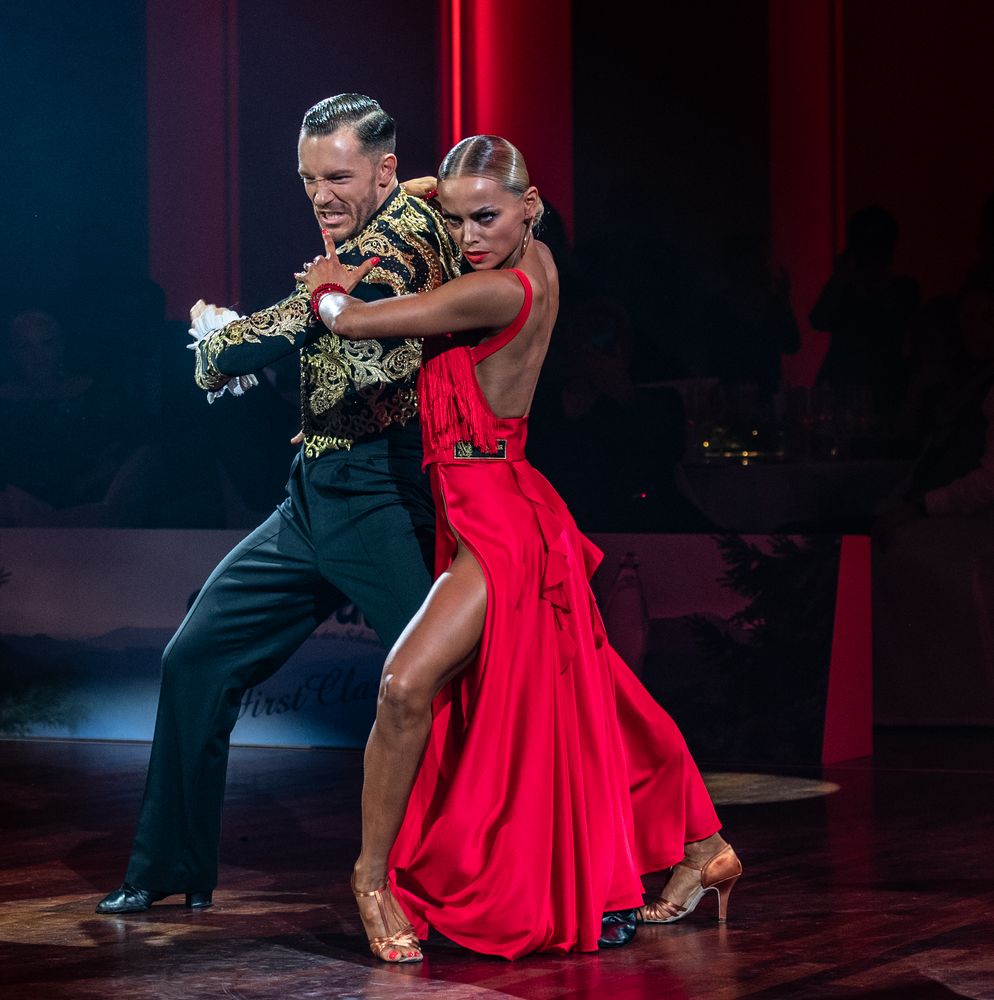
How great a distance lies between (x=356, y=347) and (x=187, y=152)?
172 inches

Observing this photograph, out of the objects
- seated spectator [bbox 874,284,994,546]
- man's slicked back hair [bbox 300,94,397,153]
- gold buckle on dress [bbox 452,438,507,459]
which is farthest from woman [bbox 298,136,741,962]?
seated spectator [bbox 874,284,994,546]

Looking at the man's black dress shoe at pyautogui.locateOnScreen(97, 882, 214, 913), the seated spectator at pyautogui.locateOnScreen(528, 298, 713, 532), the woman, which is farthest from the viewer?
the seated spectator at pyautogui.locateOnScreen(528, 298, 713, 532)

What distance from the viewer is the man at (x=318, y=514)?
10.8 ft

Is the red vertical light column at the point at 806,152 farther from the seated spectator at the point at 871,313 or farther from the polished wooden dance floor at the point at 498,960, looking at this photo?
the polished wooden dance floor at the point at 498,960

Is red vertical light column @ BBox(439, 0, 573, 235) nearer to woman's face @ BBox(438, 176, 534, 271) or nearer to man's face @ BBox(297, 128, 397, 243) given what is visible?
man's face @ BBox(297, 128, 397, 243)

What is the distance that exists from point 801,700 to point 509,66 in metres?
2.84

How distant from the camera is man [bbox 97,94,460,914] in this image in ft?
10.8

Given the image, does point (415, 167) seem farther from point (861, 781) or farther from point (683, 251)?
point (861, 781)

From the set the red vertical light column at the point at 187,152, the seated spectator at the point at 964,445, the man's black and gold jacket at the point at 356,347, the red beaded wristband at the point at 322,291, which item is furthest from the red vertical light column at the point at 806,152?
the red beaded wristband at the point at 322,291

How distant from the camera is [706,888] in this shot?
338 centimetres

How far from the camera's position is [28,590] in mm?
6293

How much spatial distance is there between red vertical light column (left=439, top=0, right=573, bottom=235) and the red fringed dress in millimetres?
3887

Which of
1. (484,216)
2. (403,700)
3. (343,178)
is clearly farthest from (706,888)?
(343,178)

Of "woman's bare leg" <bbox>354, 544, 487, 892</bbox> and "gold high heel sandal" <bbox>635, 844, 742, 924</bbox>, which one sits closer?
"woman's bare leg" <bbox>354, 544, 487, 892</bbox>
